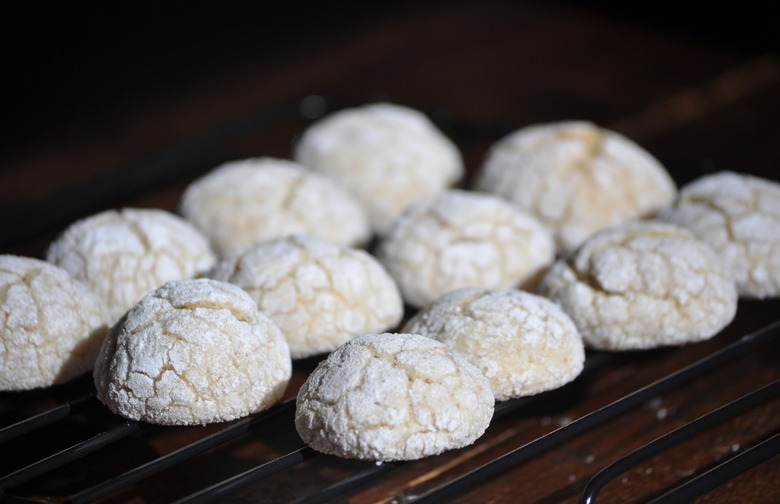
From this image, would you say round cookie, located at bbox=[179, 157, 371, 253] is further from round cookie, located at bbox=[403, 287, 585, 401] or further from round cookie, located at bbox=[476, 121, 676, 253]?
round cookie, located at bbox=[403, 287, 585, 401]

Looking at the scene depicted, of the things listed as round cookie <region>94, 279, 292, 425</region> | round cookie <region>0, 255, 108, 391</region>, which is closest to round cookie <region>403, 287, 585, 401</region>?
round cookie <region>94, 279, 292, 425</region>

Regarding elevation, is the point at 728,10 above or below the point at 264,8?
below

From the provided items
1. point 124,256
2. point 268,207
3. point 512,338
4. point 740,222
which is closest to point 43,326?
point 124,256

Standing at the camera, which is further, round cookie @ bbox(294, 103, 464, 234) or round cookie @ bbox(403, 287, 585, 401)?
round cookie @ bbox(294, 103, 464, 234)

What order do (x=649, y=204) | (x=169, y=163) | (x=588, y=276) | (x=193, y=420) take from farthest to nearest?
(x=169, y=163)
(x=649, y=204)
(x=588, y=276)
(x=193, y=420)

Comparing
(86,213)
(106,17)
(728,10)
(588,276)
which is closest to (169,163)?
(86,213)

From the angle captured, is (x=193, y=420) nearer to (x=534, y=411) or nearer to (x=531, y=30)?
(x=534, y=411)

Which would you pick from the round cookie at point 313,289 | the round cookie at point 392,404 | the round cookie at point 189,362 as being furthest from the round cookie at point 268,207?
the round cookie at point 392,404
